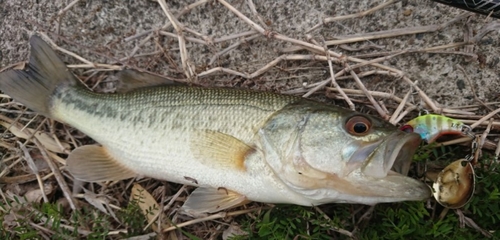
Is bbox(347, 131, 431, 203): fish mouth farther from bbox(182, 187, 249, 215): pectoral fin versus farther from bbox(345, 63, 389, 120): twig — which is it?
bbox(182, 187, 249, 215): pectoral fin

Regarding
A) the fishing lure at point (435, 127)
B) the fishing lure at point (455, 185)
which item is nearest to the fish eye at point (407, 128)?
the fishing lure at point (435, 127)

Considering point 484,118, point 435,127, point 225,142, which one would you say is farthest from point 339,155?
point 484,118

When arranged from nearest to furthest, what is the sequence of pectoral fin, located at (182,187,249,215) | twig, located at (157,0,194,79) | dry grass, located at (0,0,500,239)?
pectoral fin, located at (182,187,249,215) < dry grass, located at (0,0,500,239) < twig, located at (157,0,194,79)

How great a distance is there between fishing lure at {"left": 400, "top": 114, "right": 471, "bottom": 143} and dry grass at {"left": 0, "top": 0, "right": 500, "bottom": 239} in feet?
0.41

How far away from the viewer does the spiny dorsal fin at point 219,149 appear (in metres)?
2.84

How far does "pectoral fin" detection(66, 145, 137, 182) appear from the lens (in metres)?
3.27

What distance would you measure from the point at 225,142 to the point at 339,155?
25.3 inches

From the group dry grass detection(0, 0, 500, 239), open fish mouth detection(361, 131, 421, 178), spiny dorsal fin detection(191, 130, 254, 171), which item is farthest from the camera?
dry grass detection(0, 0, 500, 239)

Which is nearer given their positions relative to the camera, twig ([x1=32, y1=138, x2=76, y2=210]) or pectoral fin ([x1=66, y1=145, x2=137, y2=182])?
pectoral fin ([x1=66, y1=145, x2=137, y2=182])

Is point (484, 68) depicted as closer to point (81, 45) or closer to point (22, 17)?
point (81, 45)

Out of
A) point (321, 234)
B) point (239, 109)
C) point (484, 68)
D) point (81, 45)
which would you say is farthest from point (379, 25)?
point (81, 45)

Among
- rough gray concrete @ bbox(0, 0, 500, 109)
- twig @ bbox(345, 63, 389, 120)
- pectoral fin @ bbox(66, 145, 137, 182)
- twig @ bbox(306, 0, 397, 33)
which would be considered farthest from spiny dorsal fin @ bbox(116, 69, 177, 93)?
twig @ bbox(345, 63, 389, 120)

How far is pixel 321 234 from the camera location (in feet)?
9.76

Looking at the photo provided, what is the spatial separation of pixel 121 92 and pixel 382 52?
5.60 feet
